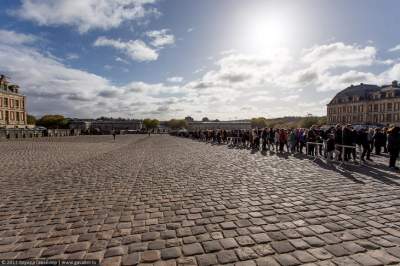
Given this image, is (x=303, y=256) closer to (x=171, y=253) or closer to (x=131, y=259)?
(x=171, y=253)

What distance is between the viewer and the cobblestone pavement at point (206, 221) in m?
3.26

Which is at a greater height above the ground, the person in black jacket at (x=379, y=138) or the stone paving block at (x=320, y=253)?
the person in black jacket at (x=379, y=138)

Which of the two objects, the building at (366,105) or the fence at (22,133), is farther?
the building at (366,105)

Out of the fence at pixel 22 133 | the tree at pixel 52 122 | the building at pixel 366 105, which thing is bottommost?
the fence at pixel 22 133

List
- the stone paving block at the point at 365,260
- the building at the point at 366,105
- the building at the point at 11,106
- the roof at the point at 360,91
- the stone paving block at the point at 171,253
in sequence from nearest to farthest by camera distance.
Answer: the stone paving block at the point at 365,260, the stone paving block at the point at 171,253, the building at the point at 11,106, the building at the point at 366,105, the roof at the point at 360,91

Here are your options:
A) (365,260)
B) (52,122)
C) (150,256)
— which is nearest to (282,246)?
(365,260)

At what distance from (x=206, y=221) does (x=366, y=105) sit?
92.1 m

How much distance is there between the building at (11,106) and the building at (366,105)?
101 meters

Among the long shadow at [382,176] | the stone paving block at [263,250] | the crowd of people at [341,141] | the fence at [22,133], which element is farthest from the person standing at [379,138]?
the fence at [22,133]

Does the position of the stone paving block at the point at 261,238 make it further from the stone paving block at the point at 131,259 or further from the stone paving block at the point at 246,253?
the stone paving block at the point at 131,259

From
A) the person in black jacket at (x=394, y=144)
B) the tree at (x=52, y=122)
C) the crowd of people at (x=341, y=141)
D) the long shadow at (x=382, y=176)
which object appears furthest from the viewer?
the tree at (x=52, y=122)

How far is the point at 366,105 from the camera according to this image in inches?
3088

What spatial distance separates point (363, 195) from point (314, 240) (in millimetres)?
3244

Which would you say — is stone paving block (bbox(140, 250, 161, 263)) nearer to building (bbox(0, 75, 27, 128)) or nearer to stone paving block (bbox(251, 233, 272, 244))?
stone paving block (bbox(251, 233, 272, 244))
